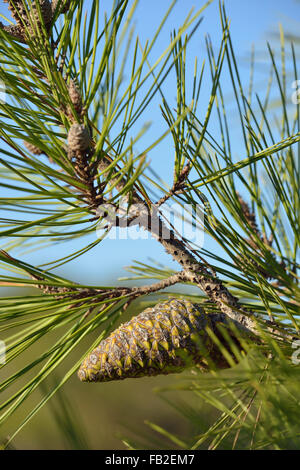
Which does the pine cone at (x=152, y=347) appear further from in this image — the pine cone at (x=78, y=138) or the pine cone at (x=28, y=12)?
the pine cone at (x=28, y=12)

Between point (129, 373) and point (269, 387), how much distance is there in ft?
0.41

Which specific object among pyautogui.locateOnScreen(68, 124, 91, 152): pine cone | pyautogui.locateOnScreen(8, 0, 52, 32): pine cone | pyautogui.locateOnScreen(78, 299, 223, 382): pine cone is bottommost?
pyautogui.locateOnScreen(78, 299, 223, 382): pine cone

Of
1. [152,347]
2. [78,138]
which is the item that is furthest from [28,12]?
[152,347]

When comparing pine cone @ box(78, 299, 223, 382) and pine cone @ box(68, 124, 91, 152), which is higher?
pine cone @ box(68, 124, 91, 152)

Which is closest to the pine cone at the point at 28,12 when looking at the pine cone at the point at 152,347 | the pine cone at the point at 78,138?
the pine cone at the point at 78,138

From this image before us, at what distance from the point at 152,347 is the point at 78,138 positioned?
161 mm

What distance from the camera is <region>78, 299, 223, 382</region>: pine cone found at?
34 cm

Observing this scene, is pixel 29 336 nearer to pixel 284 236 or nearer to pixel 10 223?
pixel 10 223

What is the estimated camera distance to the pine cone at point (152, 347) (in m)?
0.34

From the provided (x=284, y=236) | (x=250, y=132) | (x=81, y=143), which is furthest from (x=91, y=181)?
(x=284, y=236)

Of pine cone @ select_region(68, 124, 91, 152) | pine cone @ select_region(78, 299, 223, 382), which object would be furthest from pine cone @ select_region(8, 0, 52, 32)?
pine cone @ select_region(78, 299, 223, 382)

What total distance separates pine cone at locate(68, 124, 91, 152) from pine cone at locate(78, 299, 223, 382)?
0.14 metres

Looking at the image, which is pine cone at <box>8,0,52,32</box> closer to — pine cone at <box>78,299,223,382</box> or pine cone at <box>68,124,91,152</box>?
pine cone at <box>68,124,91,152</box>

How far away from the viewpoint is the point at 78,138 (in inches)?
12.2
